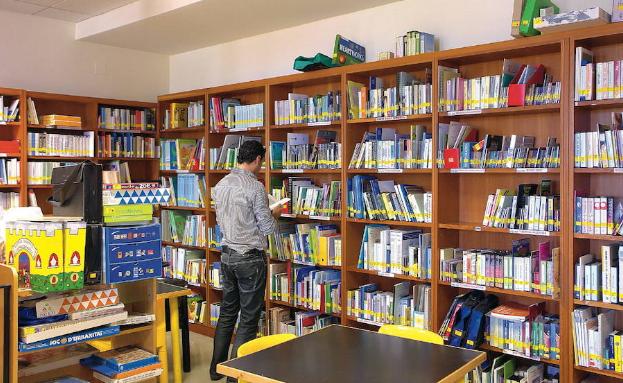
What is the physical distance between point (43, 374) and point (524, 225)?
3.08m

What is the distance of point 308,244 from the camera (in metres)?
5.00

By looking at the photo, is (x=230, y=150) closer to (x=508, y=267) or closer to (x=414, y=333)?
(x=508, y=267)

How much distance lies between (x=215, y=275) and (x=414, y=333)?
310 centimetres

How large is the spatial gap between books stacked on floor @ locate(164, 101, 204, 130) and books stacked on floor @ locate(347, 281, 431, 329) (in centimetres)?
254

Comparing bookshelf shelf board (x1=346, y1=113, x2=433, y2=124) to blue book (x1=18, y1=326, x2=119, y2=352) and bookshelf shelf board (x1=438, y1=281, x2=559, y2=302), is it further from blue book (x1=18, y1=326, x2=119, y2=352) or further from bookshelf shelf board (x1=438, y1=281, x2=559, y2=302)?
Result: blue book (x1=18, y1=326, x2=119, y2=352)

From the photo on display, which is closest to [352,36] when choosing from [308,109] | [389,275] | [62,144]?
[308,109]

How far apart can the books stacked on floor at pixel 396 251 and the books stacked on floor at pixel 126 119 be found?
3149 millimetres

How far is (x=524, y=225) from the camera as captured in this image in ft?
12.3

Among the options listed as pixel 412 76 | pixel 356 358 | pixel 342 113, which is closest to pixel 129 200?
pixel 356 358

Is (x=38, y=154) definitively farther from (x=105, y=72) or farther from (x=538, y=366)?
(x=538, y=366)

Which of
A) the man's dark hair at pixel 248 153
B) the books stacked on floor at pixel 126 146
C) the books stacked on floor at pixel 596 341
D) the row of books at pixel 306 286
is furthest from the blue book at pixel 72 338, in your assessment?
the books stacked on floor at pixel 126 146

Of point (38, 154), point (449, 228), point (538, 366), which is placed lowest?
point (538, 366)

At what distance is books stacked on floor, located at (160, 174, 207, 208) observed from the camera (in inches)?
235

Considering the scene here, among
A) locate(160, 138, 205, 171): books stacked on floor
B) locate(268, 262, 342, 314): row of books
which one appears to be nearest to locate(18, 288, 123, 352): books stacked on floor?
locate(268, 262, 342, 314): row of books
